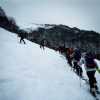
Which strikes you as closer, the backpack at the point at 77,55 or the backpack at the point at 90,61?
the backpack at the point at 90,61

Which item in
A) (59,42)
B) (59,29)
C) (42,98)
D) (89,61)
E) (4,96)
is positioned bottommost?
(42,98)

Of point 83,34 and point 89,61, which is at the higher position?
point 83,34

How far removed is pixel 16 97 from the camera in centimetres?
184

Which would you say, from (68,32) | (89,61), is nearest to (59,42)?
(68,32)

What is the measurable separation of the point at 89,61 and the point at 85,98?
1.89 meters

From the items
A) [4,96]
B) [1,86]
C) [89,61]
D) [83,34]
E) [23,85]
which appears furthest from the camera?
[83,34]

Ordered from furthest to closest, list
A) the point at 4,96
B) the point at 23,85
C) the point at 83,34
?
the point at 83,34, the point at 23,85, the point at 4,96

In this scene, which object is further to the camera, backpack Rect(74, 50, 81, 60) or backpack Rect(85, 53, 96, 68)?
backpack Rect(74, 50, 81, 60)

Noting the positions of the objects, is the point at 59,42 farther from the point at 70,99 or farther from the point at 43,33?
the point at 70,99

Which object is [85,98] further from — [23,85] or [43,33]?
[43,33]

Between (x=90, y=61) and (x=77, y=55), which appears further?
(x=77, y=55)

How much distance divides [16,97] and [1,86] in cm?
70

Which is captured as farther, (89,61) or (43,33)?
(43,33)

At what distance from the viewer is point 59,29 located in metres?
94.8
